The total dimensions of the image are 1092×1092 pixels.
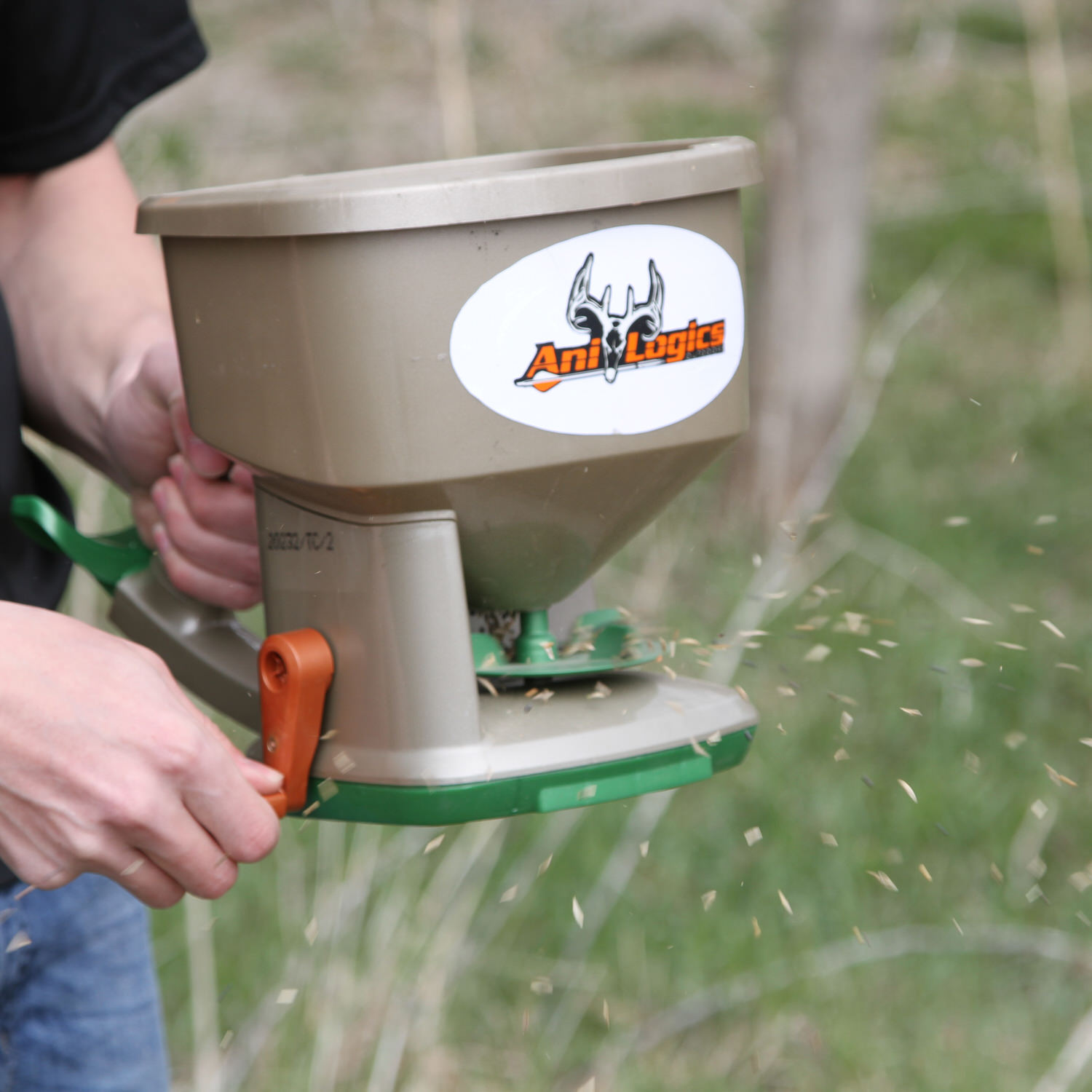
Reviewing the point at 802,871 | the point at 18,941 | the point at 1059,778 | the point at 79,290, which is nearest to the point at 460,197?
the point at 79,290

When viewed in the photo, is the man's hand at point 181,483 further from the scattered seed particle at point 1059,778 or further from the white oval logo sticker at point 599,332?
the scattered seed particle at point 1059,778

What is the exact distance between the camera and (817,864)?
8.30ft

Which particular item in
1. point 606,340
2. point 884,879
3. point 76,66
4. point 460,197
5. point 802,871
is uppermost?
point 76,66

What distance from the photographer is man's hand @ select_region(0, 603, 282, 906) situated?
0.90 meters

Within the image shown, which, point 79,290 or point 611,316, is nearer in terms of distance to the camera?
point 611,316

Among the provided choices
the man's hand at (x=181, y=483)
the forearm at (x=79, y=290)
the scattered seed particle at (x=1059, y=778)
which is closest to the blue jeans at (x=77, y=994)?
the man's hand at (x=181, y=483)

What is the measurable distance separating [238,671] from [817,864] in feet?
5.19

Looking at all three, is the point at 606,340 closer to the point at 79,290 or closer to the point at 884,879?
the point at 79,290

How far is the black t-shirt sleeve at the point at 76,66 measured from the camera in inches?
51.0

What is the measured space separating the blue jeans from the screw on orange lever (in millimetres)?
353

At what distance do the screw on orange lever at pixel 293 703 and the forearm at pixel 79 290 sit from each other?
0.40 m

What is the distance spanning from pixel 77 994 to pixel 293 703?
0.50m

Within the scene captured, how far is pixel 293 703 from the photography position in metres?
1.07

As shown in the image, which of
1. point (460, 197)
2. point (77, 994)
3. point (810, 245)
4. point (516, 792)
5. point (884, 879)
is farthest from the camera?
point (810, 245)
